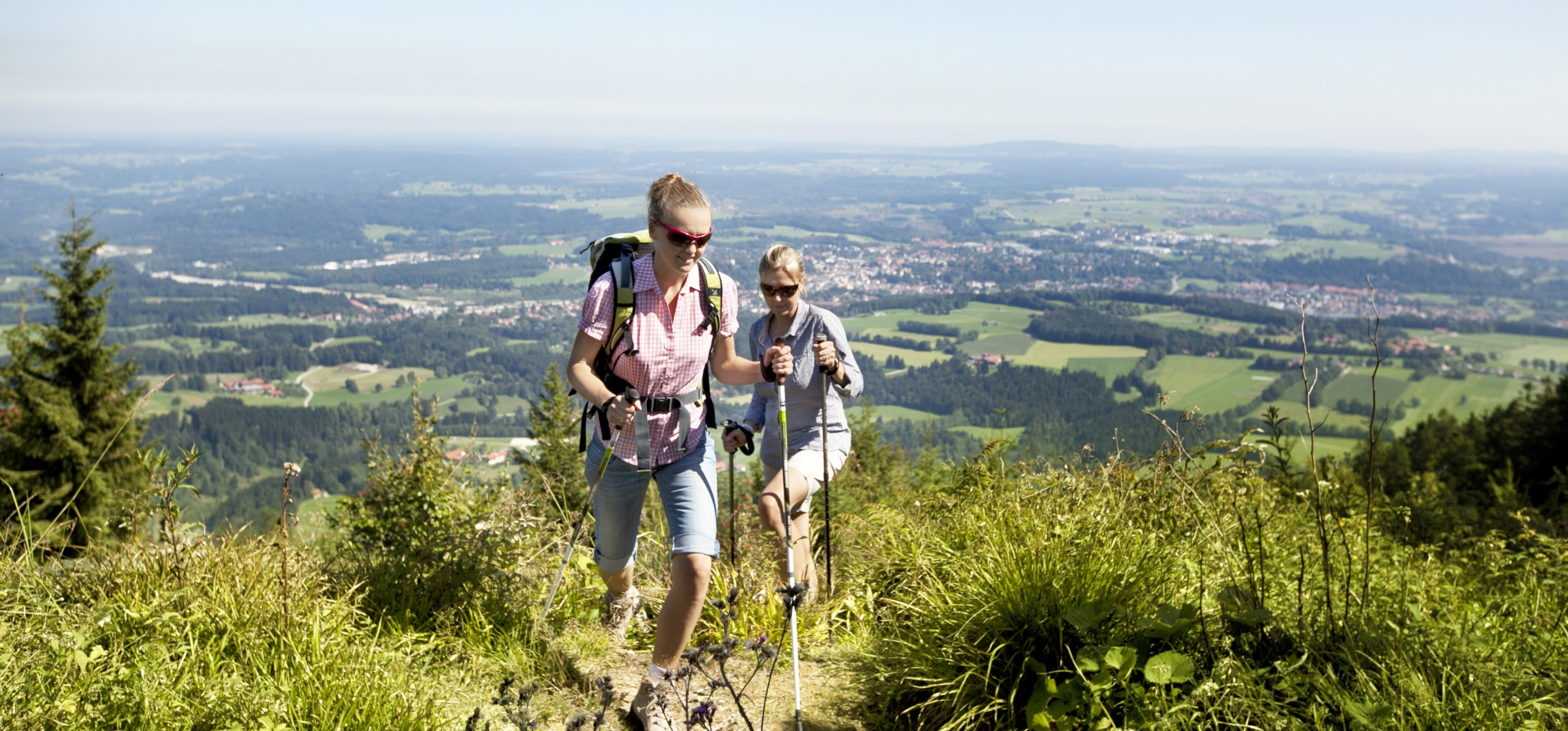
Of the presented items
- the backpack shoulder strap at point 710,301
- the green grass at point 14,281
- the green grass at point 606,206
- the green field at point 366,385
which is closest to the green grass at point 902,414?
the green field at point 366,385

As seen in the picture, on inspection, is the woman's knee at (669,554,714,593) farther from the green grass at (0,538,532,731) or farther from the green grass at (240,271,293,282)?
the green grass at (240,271,293,282)

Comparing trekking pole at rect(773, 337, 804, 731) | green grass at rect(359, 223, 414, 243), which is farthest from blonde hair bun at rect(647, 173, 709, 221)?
green grass at rect(359, 223, 414, 243)

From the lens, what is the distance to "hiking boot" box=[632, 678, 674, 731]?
112 inches

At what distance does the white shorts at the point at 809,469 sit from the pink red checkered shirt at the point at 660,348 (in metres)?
0.94

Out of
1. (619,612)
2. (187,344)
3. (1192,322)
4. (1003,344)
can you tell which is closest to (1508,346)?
(1192,322)

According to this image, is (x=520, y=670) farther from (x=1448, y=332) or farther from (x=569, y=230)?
(x=569, y=230)

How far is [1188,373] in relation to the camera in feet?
233

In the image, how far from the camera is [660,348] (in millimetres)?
3014

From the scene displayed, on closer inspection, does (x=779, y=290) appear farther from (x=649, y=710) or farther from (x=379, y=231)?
(x=379, y=231)

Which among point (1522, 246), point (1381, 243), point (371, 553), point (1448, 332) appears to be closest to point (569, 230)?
point (1448, 332)

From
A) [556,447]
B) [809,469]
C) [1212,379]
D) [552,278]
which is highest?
[809,469]

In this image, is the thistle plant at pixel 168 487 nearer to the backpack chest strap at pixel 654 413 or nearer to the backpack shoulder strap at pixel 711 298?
the backpack chest strap at pixel 654 413

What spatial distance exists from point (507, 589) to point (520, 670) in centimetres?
49

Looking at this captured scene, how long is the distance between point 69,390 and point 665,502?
63.2ft
